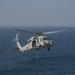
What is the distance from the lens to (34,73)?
144 meters

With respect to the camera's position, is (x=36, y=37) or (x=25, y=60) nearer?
(x=36, y=37)

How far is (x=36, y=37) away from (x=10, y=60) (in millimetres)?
105882

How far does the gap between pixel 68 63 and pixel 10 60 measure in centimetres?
3423

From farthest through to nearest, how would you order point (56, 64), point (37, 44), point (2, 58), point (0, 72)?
point (2, 58), point (56, 64), point (0, 72), point (37, 44)

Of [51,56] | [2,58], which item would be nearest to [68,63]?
[51,56]

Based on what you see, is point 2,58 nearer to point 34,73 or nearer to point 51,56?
point 51,56

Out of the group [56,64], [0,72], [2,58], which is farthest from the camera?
[2,58]

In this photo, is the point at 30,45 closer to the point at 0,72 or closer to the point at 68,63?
the point at 0,72

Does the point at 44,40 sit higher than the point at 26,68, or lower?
higher

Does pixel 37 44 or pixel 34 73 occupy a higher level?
pixel 37 44

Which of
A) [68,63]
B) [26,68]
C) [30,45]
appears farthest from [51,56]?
[30,45]

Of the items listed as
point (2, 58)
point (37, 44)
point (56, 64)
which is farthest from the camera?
point (2, 58)

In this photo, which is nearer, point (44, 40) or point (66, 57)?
point (44, 40)

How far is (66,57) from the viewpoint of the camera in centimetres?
19112
